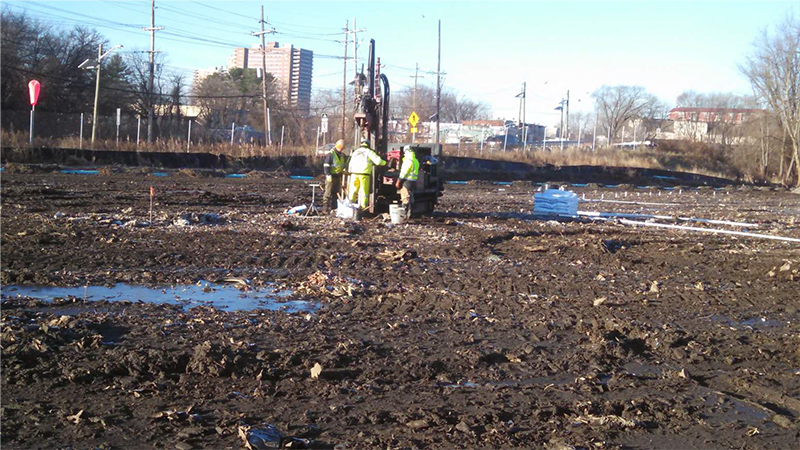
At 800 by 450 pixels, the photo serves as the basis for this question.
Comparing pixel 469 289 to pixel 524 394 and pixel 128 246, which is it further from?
pixel 128 246

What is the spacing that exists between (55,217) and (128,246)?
378cm

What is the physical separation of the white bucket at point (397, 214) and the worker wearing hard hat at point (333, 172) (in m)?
1.59

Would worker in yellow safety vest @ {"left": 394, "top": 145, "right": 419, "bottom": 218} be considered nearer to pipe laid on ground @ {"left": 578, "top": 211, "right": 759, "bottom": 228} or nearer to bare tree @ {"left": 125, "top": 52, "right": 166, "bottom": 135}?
pipe laid on ground @ {"left": 578, "top": 211, "right": 759, "bottom": 228}

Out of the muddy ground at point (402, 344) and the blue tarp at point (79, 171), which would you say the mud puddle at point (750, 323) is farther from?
the blue tarp at point (79, 171)

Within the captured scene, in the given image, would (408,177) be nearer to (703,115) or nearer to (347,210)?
(347,210)

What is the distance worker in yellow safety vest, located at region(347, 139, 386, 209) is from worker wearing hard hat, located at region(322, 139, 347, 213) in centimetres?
40

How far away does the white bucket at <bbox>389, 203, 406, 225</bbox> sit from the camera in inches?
667

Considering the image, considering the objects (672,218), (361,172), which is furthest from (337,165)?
(672,218)

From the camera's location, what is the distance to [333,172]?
17.4 meters

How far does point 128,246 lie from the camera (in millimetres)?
12258

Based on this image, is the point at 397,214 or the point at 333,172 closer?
the point at 397,214

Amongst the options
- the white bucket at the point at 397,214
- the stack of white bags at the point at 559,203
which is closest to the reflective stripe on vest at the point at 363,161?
the white bucket at the point at 397,214

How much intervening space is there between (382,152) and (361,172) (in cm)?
157

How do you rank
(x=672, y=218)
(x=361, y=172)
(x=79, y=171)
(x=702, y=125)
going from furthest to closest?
(x=702, y=125), (x=79, y=171), (x=672, y=218), (x=361, y=172)
